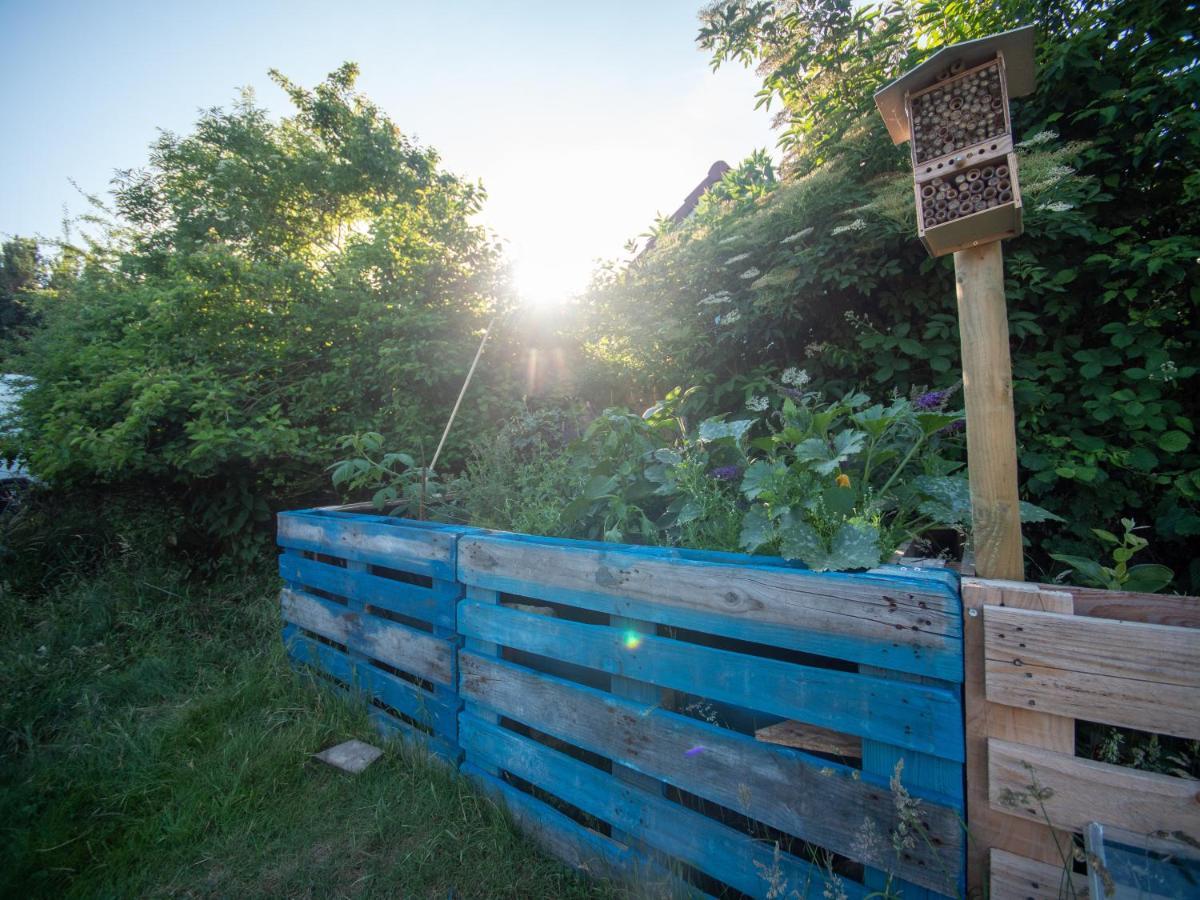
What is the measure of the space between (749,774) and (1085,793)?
60 cm

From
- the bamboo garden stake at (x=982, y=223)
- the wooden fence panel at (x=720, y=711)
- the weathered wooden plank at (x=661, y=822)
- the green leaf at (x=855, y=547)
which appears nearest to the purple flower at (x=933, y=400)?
the bamboo garden stake at (x=982, y=223)

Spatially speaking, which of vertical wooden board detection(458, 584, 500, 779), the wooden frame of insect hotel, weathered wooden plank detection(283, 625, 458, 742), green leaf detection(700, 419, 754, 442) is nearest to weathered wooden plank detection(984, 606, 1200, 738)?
the wooden frame of insect hotel

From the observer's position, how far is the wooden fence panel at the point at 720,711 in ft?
3.31

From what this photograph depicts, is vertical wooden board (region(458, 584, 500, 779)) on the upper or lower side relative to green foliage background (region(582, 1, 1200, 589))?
lower

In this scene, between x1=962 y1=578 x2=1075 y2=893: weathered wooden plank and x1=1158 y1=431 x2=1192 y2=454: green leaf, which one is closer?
x1=962 y1=578 x2=1075 y2=893: weathered wooden plank

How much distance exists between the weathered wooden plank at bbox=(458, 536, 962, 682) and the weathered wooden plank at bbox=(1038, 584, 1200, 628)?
0.78 feet

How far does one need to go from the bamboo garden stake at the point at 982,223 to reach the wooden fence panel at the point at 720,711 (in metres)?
0.20

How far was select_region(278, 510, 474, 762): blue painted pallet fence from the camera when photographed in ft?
6.35

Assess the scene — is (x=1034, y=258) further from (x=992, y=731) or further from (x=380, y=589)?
(x=380, y=589)

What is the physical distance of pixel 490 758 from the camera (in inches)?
70.1

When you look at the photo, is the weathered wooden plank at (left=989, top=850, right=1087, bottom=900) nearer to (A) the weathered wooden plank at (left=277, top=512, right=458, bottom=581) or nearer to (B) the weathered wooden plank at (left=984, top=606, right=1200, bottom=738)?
(B) the weathered wooden plank at (left=984, top=606, right=1200, bottom=738)

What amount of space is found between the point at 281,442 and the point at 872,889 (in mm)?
3296

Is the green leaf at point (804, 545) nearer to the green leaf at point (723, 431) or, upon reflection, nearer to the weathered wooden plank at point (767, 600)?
the weathered wooden plank at point (767, 600)

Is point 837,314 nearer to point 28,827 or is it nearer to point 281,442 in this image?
point 281,442
